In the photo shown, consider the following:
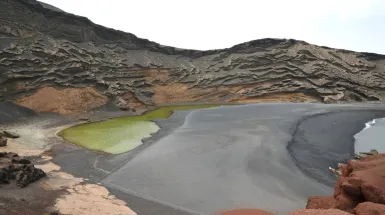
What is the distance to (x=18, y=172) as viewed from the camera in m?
12.9

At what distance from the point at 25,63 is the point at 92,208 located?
95.9 feet

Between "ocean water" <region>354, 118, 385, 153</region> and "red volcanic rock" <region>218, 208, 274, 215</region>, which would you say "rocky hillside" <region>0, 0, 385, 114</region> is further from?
"red volcanic rock" <region>218, 208, 274, 215</region>

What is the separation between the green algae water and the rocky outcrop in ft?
41.8

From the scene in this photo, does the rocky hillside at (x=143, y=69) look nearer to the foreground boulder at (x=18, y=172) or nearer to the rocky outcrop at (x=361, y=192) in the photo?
the foreground boulder at (x=18, y=172)

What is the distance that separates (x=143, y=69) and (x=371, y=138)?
33.2 m

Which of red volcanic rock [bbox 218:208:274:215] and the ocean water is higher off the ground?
the ocean water

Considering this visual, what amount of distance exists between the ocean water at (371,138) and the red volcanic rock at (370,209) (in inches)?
522

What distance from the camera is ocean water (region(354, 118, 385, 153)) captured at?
21.0 metres

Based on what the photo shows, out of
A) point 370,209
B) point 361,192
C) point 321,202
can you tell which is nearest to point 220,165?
point 321,202

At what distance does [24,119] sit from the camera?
92.7ft

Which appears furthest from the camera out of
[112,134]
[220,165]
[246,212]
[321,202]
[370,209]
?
[112,134]

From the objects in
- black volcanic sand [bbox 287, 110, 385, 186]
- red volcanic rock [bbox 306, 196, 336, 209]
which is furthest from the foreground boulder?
black volcanic sand [bbox 287, 110, 385, 186]

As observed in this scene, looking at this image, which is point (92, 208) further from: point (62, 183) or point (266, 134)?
point (266, 134)

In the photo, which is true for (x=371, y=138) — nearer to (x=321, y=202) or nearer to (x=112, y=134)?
(x=321, y=202)
